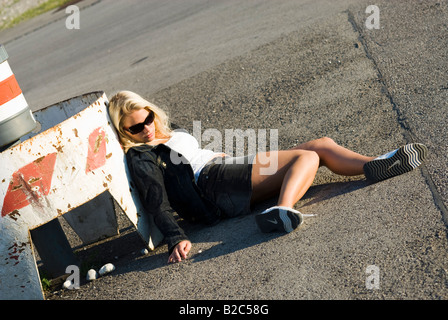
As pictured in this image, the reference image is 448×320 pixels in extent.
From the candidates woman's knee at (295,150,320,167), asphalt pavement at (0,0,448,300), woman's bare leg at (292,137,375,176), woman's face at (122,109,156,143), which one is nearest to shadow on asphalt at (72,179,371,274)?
asphalt pavement at (0,0,448,300)

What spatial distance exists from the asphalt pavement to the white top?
17.8 inches

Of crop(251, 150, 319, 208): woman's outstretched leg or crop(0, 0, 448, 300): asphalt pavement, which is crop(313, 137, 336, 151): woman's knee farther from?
crop(0, 0, 448, 300): asphalt pavement

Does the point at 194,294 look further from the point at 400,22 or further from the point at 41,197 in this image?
the point at 400,22

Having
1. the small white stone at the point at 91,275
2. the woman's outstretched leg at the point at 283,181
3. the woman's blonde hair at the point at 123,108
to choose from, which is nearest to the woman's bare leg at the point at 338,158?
the woman's outstretched leg at the point at 283,181

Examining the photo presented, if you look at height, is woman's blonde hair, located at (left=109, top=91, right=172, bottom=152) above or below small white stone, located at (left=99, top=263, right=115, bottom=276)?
above

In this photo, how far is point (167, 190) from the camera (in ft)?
12.7

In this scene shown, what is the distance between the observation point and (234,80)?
21.8 ft

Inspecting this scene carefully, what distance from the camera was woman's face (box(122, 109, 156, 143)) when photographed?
390 centimetres

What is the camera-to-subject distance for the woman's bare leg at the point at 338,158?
3.83m

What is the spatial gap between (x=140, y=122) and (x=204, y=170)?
557 millimetres

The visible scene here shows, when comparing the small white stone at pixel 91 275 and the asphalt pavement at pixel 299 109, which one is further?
the small white stone at pixel 91 275

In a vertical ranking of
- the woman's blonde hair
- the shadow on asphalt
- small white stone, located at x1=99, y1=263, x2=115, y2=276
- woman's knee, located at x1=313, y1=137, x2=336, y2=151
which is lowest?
the shadow on asphalt

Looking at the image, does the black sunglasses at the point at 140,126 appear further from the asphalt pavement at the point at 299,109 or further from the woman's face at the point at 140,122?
the asphalt pavement at the point at 299,109

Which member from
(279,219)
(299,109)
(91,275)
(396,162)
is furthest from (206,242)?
(299,109)
